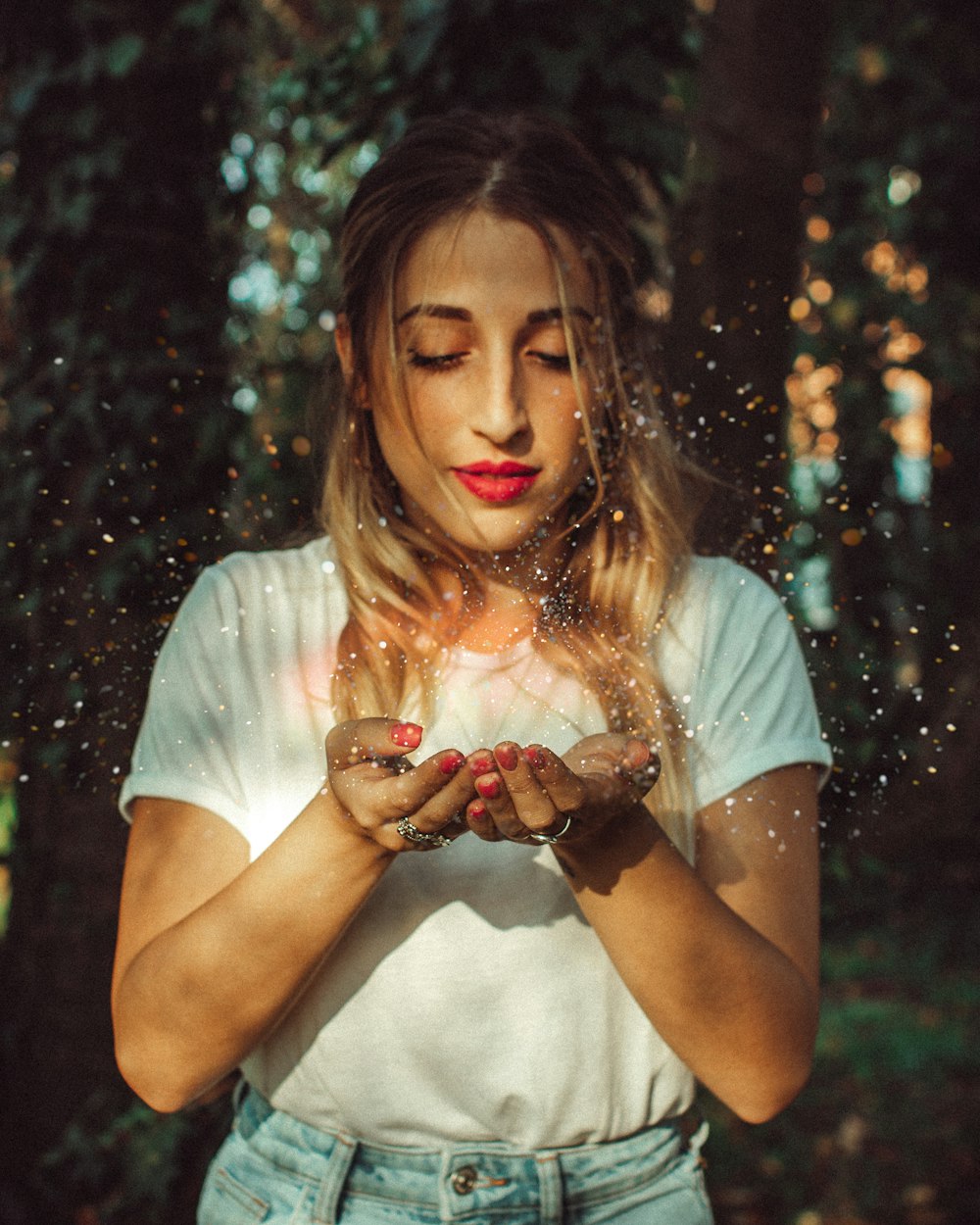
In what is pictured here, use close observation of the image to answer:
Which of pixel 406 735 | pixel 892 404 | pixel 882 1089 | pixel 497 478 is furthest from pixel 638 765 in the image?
pixel 882 1089

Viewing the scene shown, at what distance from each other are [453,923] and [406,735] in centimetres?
36

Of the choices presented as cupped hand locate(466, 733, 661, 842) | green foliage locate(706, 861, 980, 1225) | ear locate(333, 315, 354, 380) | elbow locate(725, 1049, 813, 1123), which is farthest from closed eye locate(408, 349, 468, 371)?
green foliage locate(706, 861, 980, 1225)

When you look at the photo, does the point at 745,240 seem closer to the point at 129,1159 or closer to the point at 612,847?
the point at 612,847

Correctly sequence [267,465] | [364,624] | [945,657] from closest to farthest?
1. [364,624]
2. [945,657]
3. [267,465]

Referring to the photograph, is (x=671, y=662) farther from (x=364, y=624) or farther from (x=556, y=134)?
(x=556, y=134)

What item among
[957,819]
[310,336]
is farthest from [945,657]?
[957,819]

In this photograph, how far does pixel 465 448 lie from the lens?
41.9 inches

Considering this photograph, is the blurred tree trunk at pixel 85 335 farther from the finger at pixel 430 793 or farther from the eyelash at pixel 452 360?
the finger at pixel 430 793

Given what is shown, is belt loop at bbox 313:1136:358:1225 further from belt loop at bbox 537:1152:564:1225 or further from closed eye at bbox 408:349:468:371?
closed eye at bbox 408:349:468:371

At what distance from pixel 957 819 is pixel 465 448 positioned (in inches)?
124

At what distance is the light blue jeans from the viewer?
44.8 inches

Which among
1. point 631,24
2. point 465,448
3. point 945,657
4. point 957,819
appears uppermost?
point 631,24

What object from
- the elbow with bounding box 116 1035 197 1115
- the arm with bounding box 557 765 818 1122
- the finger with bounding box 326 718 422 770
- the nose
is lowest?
the elbow with bounding box 116 1035 197 1115

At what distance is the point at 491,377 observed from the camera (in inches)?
41.1
